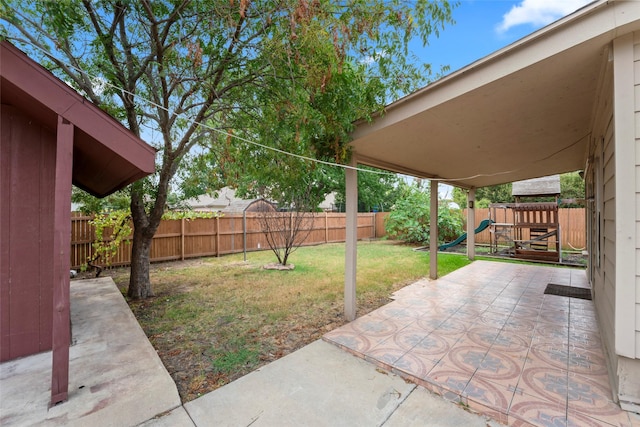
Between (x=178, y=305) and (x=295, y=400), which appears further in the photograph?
(x=178, y=305)

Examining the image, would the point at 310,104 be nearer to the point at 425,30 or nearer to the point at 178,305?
the point at 425,30

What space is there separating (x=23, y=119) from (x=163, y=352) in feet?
8.74

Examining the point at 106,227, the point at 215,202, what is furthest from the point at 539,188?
the point at 215,202

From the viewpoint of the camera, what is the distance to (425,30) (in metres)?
3.26

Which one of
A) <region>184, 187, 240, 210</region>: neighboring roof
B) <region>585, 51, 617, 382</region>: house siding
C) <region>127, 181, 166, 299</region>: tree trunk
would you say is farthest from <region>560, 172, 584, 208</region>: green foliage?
<region>184, 187, 240, 210</region>: neighboring roof

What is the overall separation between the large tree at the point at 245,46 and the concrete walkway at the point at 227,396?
7.77 feet

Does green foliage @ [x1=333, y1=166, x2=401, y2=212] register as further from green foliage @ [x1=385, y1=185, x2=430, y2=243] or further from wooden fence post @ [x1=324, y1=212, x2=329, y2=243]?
green foliage @ [x1=385, y1=185, x2=430, y2=243]

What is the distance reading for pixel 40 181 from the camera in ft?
9.05

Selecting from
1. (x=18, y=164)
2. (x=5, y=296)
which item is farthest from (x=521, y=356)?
(x=18, y=164)

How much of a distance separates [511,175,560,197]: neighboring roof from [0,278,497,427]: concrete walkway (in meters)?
9.69

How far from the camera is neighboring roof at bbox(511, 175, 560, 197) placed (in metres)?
9.30

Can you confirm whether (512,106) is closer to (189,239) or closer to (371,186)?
(189,239)

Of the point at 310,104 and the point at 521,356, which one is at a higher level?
the point at 310,104

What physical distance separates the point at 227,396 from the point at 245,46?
11.9 ft
